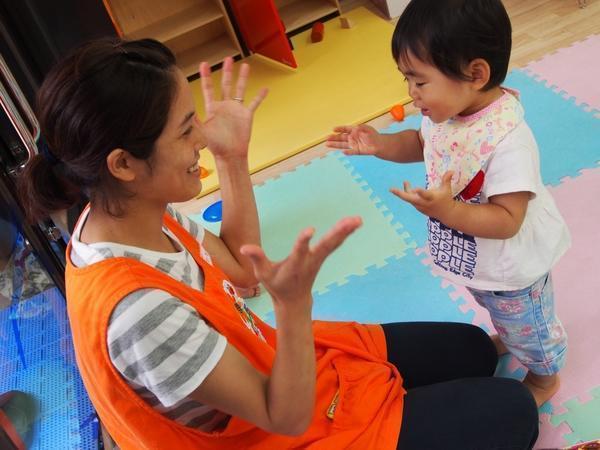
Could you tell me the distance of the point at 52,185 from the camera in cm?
94

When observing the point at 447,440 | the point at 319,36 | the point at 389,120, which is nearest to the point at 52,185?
the point at 447,440

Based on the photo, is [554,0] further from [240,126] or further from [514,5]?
[240,126]

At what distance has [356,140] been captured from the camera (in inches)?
53.4

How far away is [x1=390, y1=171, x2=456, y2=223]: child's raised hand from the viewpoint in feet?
3.41

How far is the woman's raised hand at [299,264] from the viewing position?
2.29 feet

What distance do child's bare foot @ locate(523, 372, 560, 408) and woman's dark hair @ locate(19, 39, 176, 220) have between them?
3.45 feet

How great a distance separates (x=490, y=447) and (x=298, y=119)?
217cm

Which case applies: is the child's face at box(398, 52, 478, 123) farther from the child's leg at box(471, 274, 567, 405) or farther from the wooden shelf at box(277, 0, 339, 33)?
the wooden shelf at box(277, 0, 339, 33)

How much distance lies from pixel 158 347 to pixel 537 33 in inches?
108

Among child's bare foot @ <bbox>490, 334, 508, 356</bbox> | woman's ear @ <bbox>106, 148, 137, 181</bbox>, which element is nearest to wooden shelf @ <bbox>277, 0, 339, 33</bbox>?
child's bare foot @ <bbox>490, 334, 508, 356</bbox>

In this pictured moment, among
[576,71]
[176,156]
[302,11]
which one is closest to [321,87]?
[302,11]

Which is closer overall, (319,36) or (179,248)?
(179,248)

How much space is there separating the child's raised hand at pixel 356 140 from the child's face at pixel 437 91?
0.67ft

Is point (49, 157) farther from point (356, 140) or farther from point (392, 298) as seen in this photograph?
point (392, 298)
